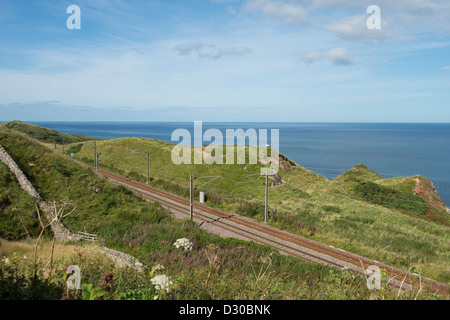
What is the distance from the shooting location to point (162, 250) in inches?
498

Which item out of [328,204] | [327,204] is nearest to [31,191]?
[327,204]

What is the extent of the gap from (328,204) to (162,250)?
29.8 metres

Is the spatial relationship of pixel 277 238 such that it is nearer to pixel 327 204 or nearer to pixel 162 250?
pixel 162 250

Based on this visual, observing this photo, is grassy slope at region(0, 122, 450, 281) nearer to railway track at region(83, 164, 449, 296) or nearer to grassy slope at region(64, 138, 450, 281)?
grassy slope at region(64, 138, 450, 281)

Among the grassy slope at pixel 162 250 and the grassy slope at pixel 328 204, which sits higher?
the grassy slope at pixel 162 250

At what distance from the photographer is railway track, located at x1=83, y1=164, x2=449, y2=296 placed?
52.4ft

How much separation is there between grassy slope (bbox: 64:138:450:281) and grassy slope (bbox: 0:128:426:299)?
586 centimetres

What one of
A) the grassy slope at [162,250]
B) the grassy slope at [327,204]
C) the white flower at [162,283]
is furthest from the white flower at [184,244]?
the grassy slope at [327,204]

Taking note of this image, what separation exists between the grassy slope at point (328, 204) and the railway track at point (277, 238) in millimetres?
1489

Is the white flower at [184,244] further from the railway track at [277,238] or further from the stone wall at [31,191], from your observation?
the stone wall at [31,191]

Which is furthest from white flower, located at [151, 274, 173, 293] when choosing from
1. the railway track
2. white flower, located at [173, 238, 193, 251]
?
the railway track

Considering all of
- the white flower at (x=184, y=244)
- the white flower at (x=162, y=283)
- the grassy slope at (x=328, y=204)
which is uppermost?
the white flower at (x=162, y=283)

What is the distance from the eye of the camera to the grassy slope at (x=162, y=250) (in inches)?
245
